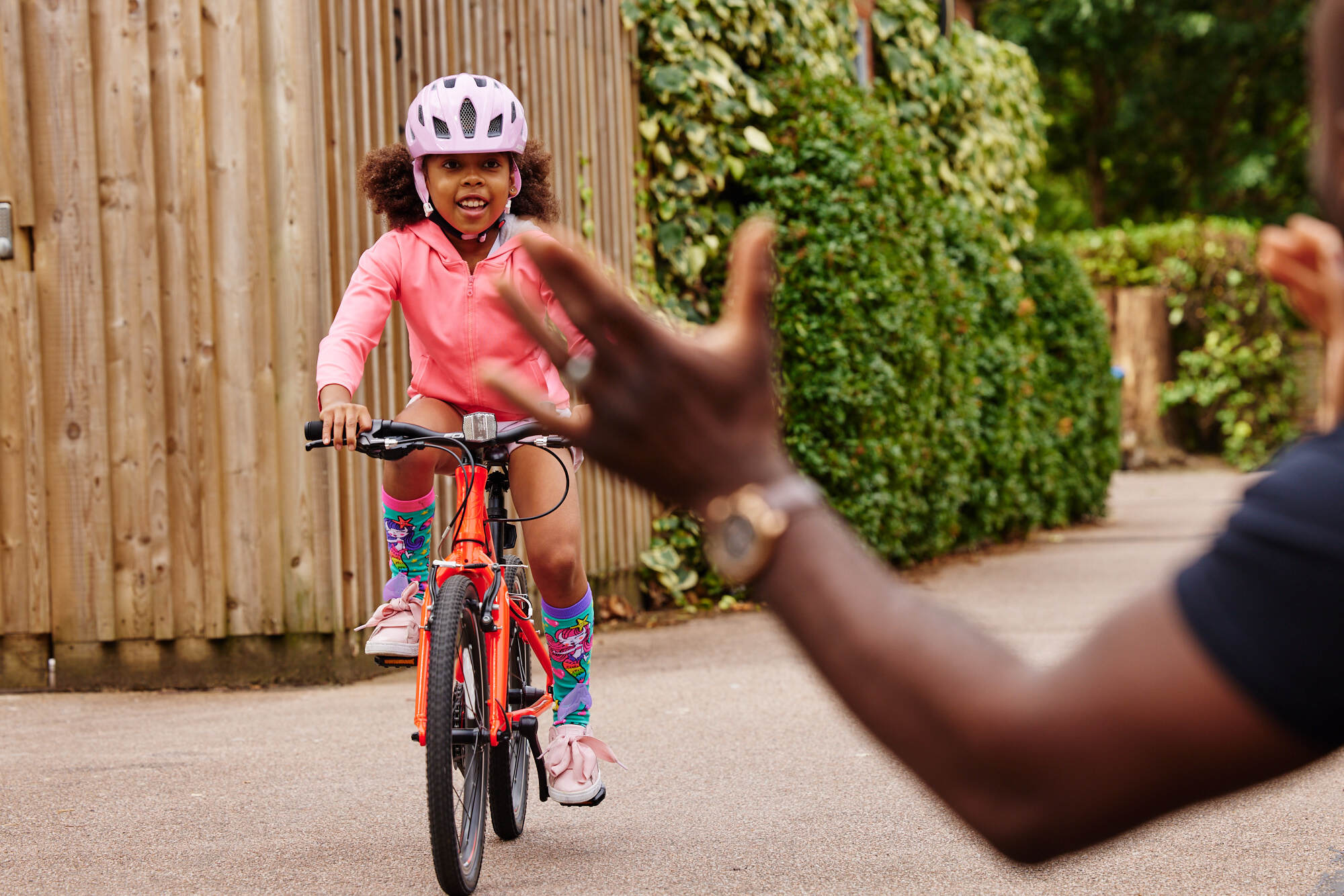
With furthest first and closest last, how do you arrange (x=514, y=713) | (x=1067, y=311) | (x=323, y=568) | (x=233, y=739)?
(x=1067, y=311)
(x=323, y=568)
(x=233, y=739)
(x=514, y=713)

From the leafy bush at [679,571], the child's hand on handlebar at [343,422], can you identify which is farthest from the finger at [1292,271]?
the leafy bush at [679,571]

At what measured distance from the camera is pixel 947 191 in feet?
37.8

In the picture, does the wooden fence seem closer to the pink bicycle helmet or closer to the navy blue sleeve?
the pink bicycle helmet

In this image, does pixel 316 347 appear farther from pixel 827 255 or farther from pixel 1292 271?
pixel 1292 271

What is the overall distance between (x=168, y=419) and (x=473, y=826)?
325cm

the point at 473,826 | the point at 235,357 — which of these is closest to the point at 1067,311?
the point at 235,357

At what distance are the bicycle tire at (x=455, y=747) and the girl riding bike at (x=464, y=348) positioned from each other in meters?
0.23

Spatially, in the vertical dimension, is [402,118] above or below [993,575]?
above

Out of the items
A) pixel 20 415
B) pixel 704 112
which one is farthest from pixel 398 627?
pixel 704 112

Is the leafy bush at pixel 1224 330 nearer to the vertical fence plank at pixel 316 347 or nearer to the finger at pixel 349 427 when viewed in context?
the vertical fence plank at pixel 316 347

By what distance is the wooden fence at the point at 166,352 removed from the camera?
6.07 meters

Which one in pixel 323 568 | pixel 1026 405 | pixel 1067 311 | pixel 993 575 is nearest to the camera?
pixel 323 568

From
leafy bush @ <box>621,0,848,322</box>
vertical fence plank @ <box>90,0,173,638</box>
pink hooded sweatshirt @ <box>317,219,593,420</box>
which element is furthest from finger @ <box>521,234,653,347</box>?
leafy bush @ <box>621,0,848,322</box>

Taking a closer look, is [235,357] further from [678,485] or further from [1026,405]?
[1026,405]
